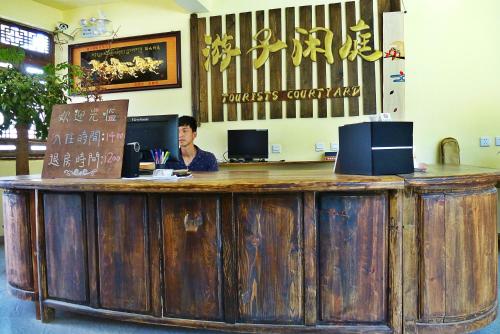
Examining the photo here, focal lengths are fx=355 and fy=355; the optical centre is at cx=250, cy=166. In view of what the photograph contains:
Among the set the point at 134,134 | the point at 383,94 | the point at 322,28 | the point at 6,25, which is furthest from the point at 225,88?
the point at 6,25

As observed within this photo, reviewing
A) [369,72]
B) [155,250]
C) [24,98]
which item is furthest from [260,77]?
[155,250]

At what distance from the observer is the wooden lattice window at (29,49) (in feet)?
14.1

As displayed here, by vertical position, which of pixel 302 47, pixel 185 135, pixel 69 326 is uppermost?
pixel 302 47

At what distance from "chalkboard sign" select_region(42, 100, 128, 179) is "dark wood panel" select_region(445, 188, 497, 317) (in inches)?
67.2

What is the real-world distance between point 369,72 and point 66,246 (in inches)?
139

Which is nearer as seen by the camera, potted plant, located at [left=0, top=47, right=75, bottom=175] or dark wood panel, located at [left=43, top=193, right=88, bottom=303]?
dark wood panel, located at [left=43, top=193, right=88, bottom=303]

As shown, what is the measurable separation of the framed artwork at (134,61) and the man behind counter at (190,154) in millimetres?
1752

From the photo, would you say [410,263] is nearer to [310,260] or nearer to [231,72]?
[310,260]

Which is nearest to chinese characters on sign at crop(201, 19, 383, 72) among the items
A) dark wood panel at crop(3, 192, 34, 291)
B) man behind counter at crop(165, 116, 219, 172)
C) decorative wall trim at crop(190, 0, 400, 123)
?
decorative wall trim at crop(190, 0, 400, 123)

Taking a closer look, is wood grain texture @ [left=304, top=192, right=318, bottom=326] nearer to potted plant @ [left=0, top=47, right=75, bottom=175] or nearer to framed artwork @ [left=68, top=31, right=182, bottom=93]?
potted plant @ [left=0, top=47, right=75, bottom=175]

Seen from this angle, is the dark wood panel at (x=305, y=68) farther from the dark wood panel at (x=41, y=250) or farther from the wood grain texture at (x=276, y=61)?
the dark wood panel at (x=41, y=250)

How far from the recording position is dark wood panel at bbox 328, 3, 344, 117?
4105mm

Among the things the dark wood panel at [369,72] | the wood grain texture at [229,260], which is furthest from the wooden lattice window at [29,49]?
the dark wood panel at [369,72]

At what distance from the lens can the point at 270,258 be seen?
1.67 meters
